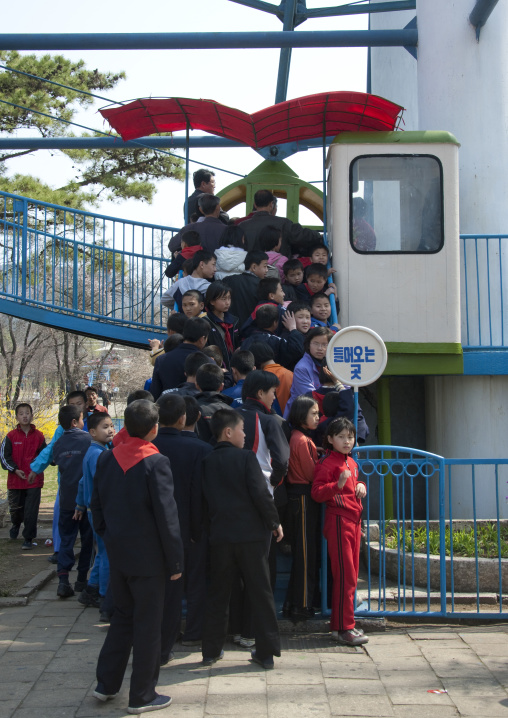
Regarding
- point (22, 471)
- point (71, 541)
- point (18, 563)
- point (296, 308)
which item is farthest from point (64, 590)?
point (22, 471)

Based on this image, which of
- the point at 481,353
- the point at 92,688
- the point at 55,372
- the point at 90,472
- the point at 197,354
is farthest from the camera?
the point at 55,372

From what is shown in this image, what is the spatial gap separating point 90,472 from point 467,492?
466 centimetres

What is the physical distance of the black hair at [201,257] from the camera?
8.41 metres

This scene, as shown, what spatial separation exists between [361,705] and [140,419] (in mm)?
2090

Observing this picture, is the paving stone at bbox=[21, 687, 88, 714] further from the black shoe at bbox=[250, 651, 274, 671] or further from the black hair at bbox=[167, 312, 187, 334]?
the black hair at bbox=[167, 312, 187, 334]

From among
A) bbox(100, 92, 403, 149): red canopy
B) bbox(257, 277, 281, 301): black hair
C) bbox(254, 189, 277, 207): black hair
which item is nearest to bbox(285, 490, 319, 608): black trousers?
bbox(257, 277, 281, 301): black hair

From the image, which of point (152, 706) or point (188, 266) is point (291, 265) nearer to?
point (188, 266)

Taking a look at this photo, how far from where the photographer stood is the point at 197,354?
21.7 feet

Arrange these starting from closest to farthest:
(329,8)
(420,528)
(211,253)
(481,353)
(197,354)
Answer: (197,354), (420,528), (211,253), (481,353), (329,8)

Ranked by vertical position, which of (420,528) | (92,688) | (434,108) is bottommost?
(92,688)

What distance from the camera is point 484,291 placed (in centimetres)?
978

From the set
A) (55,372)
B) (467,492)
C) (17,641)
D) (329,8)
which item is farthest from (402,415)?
(55,372)

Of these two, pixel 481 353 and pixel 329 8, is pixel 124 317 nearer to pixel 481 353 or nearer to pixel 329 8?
pixel 481 353

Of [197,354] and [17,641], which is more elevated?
[197,354]
